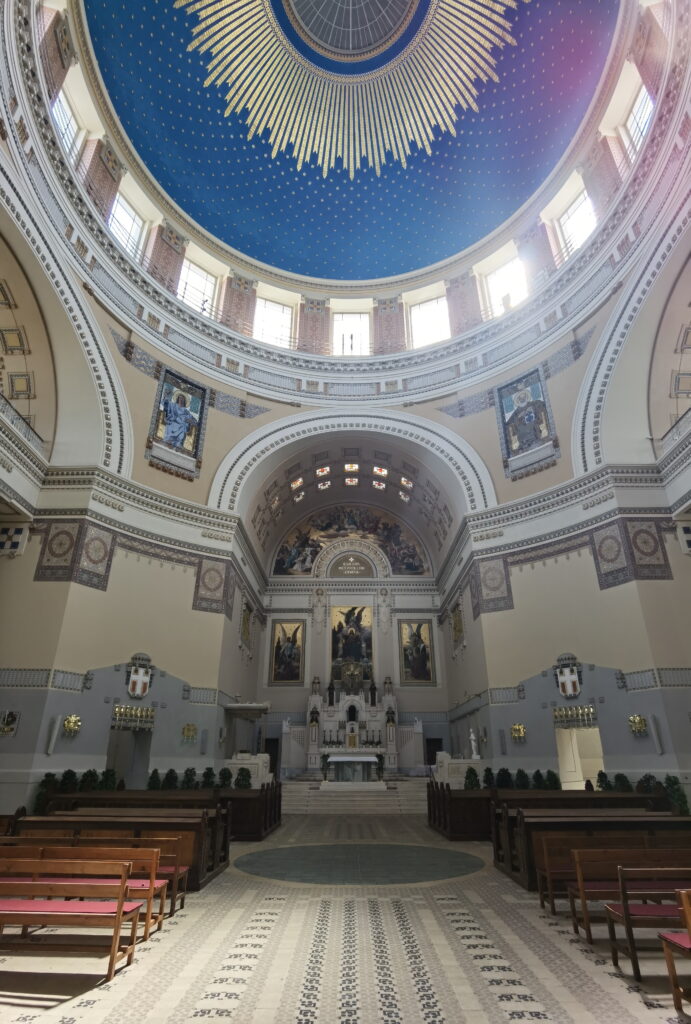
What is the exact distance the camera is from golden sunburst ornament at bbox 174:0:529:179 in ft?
67.7

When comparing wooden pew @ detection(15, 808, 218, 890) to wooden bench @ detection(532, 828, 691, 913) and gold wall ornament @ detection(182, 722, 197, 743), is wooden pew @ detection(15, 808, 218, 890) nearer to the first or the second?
wooden bench @ detection(532, 828, 691, 913)

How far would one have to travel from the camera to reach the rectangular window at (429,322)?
2436 cm

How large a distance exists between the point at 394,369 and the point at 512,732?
14.7 m

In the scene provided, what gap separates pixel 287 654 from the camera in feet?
88.8

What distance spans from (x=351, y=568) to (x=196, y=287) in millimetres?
15550

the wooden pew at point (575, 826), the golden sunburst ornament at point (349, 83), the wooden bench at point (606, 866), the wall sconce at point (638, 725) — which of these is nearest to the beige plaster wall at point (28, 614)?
the wooden pew at point (575, 826)

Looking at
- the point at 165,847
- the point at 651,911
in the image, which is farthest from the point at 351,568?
the point at 651,911

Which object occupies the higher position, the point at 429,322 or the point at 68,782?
the point at 429,322

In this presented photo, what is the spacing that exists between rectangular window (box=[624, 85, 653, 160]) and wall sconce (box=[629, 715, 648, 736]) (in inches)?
685

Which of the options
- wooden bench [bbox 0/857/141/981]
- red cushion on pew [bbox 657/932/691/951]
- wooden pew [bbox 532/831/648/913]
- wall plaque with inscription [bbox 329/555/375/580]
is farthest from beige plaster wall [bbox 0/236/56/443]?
red cushion on pew [bbox 657/932/691/951]

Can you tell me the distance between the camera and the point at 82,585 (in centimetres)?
1559

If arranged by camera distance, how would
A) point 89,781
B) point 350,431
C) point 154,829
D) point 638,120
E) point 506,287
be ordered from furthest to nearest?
point 506,287
point 350,431
point 638,120
point 89,781
point 154,829

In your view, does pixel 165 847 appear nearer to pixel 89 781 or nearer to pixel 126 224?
pixel 89 781

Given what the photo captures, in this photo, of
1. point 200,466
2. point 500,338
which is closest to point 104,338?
point 200,466
